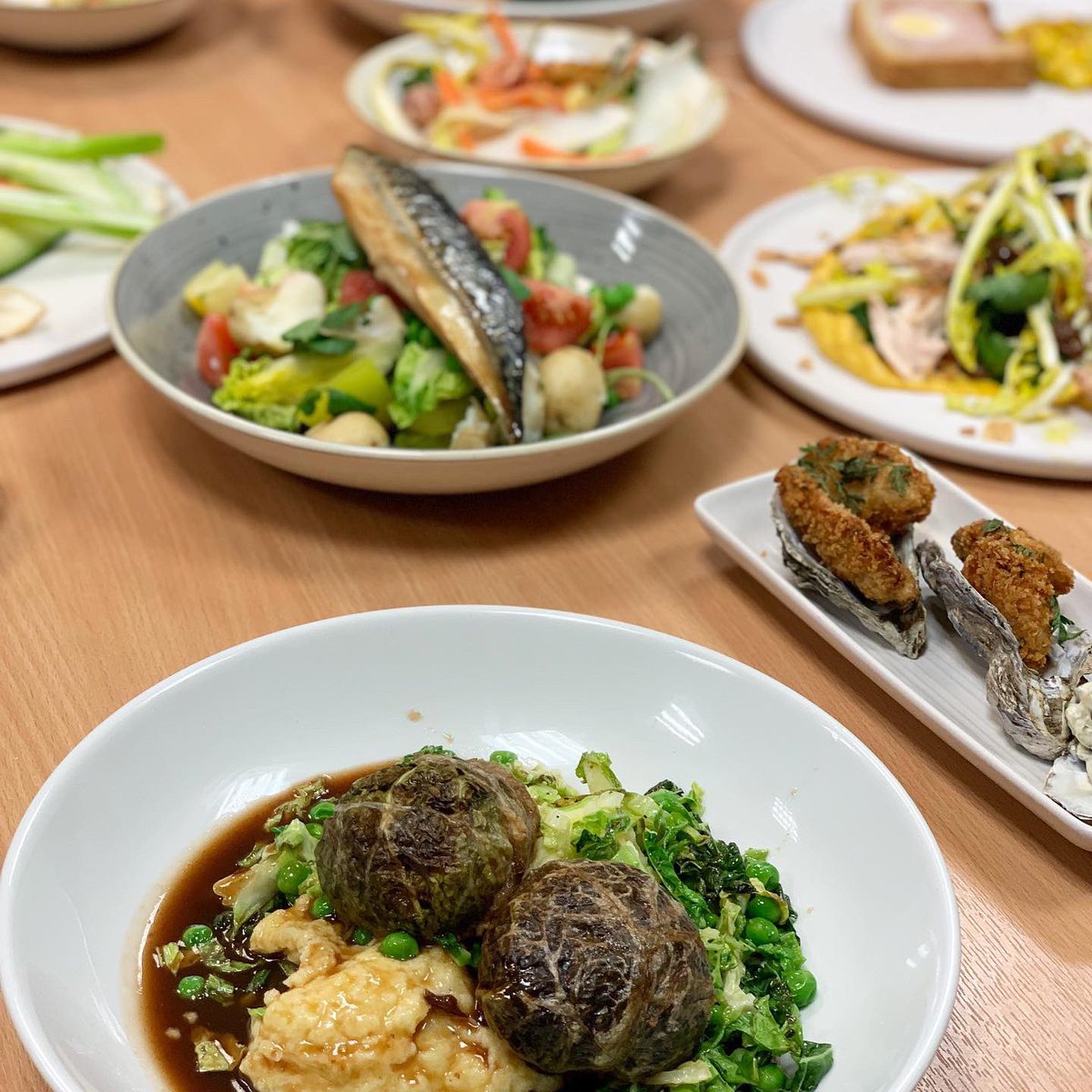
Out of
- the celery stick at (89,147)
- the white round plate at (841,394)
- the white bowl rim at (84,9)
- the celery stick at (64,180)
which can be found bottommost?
the white round plate at (841,394)

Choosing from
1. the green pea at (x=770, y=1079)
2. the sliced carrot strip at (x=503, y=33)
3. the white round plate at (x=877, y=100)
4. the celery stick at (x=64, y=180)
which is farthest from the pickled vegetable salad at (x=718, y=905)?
the white round plate at (x=877, y=100)

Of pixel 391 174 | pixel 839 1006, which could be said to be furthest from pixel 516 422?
pixel 839 1006

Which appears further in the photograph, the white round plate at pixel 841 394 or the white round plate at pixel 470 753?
the white round plate at pixel 841 394

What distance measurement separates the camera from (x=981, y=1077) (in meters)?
1.40

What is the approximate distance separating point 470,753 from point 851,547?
67cm

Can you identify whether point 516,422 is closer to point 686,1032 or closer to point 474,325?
point 474,325

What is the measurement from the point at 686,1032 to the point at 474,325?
4.35 ft

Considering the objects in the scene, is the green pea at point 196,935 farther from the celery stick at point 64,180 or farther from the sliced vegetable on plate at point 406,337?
the celery stick at point 64,180

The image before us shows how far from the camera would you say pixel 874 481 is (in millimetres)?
1972

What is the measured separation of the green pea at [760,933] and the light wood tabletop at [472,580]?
0.38 feet

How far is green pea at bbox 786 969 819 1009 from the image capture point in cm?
138

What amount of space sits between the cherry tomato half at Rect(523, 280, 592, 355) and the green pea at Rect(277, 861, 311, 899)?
1210 mm

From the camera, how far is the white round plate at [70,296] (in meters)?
2.45

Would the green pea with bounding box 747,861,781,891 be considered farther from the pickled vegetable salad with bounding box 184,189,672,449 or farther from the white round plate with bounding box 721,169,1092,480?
the white round plate with bounding box 721,169,1092,480
